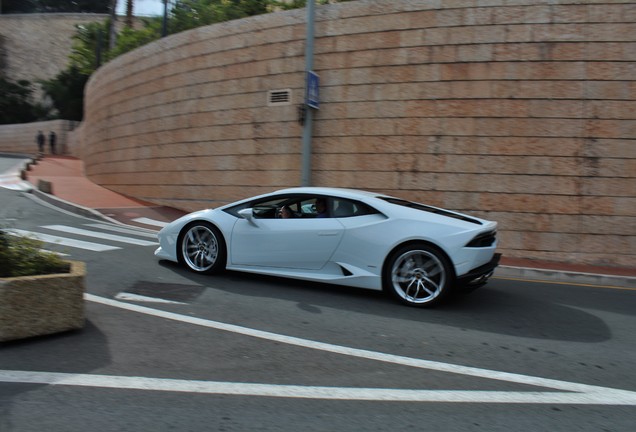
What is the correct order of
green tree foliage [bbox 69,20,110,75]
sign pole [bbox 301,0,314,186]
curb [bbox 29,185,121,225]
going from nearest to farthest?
sign pole [bbox 301,0,314,186], curb [bbox 29,185,121,225], green tree foliage [bbox 69,20,110,75]

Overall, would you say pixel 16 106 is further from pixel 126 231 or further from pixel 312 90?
pixel 312 90

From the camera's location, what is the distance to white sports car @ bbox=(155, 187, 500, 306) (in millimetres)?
5814

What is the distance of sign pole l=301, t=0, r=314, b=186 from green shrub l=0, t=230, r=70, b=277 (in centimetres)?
766

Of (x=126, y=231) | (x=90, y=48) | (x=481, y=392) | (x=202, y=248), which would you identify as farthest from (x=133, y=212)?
(x=90, y=48)

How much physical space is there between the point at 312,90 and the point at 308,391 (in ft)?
30.3

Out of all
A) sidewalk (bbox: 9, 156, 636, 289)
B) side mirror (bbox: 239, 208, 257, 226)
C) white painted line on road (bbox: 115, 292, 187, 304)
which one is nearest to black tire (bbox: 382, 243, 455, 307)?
side mirror (bbox: 239, 208, 257, 226)

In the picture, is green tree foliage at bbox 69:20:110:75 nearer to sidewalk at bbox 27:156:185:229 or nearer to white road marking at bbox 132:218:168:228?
sidewalk at bbox 27:156:185:229

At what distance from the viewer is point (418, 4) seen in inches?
446

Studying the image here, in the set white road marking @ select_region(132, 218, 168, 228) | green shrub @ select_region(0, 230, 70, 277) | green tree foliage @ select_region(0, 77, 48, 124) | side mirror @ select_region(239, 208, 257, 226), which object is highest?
green tree foliage @ select_region(0, 77, 48, 124)

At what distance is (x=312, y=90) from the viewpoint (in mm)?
11773

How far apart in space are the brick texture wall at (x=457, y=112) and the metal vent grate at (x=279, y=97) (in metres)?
0.15

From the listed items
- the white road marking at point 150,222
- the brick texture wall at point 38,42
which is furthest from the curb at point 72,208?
the brick texture wall at point 38,42

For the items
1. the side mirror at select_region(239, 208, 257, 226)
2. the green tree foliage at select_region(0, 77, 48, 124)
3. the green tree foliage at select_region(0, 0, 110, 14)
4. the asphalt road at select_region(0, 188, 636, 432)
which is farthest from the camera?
the green tree foliage at select_region(0, 0, 110, 14)

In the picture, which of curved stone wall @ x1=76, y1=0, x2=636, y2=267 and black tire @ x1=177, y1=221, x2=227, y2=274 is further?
curved stone wall @ x1=76, y1=0, x2=636, y2=267
